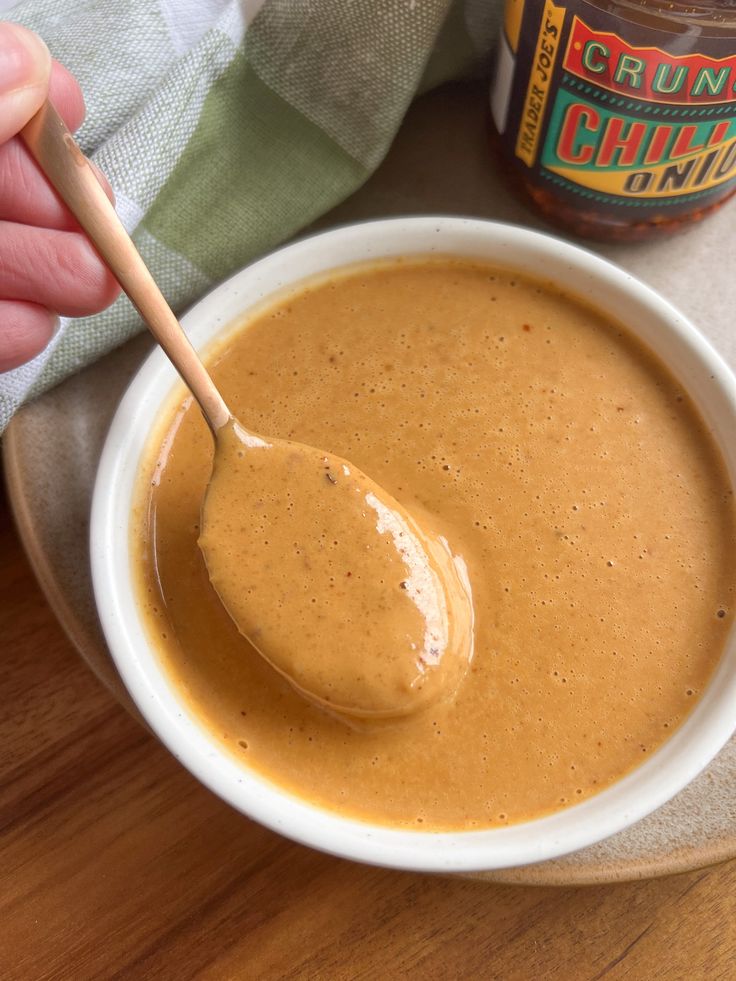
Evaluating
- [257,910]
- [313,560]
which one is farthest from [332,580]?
[257,910]

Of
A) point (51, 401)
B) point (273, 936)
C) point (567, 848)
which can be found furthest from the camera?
point (51, 401)

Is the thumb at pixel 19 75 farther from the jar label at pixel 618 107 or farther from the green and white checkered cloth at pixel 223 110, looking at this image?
the jar label at pixel 618 107

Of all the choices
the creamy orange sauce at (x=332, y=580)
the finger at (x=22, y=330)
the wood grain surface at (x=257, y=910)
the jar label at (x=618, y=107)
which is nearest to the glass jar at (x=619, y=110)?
the jar label at (x=618, y=107)

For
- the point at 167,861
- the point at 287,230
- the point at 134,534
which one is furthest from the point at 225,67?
the point at 167,861

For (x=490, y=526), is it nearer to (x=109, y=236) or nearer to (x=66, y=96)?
(x=109, y=236)

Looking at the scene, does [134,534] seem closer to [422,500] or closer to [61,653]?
[61,653]

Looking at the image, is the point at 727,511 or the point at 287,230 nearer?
the point at 727,511

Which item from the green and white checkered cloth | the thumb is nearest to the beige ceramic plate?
the green and white checkered cloth
